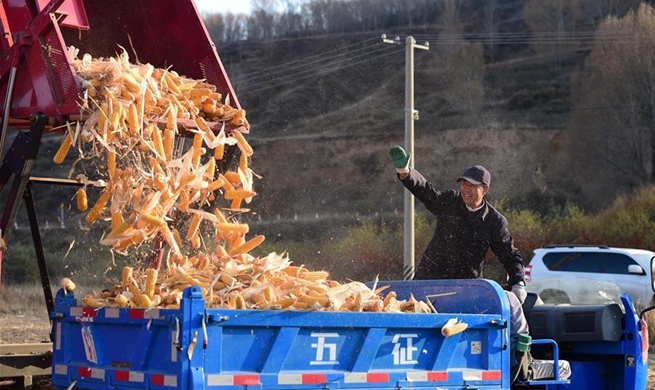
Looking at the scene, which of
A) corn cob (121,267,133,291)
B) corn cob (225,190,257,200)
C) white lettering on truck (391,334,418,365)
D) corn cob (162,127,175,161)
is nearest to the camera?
white lettering on truck (391,334,418,365)

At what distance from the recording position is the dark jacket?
7.32 m

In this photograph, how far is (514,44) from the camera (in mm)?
68188

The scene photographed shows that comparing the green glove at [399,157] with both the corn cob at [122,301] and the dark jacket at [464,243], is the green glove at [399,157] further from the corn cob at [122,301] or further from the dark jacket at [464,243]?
the corn cob at [122,301]

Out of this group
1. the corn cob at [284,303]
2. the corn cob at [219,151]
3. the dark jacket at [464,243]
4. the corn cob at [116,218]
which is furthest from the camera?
the dark jacket at [464,243]

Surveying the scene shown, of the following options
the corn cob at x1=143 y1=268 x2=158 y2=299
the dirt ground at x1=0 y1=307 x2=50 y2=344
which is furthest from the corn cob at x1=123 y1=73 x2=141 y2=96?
the dirt ground at x1=0 y1=307 x2=50 y2=344

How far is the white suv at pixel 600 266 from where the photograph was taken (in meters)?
18.3

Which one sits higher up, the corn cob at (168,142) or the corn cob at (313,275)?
the corn cob at (168,142)

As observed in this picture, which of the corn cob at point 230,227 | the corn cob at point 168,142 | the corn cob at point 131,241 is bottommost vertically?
the corn cob at point 230,227

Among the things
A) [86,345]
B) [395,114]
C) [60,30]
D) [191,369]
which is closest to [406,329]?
[191,369]

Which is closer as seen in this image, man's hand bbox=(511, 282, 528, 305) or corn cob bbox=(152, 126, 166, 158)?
corn cob bbox=(152, 126, 166, 158)

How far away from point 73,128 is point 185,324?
1858 mm

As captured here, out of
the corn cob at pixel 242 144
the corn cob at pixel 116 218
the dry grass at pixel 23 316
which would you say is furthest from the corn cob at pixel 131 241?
the dry grass at pixel 23 316

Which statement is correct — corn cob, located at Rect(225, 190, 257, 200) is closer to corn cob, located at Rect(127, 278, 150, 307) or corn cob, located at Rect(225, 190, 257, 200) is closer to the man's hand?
corn cob, located at Rect(127, 278, 150, 307)

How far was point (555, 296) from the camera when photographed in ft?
53.6
